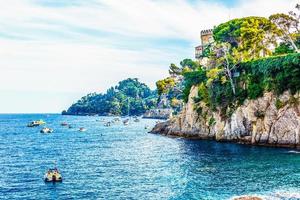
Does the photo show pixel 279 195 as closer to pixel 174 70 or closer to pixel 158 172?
pixel 158 172

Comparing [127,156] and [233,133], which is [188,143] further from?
[127,156]

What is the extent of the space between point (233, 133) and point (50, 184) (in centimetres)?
4385

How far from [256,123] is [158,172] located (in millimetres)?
29505

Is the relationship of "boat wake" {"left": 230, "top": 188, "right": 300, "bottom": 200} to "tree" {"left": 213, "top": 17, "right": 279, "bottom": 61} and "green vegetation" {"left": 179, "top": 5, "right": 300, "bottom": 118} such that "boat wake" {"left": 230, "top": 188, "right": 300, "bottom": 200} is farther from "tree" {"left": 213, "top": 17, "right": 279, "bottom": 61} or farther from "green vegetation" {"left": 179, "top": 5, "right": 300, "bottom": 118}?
"tree" {"left": 213, "top": 17, "right": 279, "bottom": 61}

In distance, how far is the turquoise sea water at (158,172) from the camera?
44.2 meters

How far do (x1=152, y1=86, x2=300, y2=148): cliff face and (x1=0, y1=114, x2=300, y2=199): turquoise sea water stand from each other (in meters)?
3.83

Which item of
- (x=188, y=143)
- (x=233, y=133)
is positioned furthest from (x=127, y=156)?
(x=233, y=133)

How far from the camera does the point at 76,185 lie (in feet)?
161

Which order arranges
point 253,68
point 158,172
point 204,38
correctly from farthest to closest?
1. point 204,38
2. point 253,68
3. point 158,172

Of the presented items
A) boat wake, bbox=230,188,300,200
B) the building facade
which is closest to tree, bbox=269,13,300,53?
boat wake, bbox=230,188,300,200

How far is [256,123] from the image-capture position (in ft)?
258

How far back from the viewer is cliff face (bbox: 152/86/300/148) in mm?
72188

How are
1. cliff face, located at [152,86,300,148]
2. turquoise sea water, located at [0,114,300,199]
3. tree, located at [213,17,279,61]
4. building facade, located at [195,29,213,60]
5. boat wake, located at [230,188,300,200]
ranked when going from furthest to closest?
building facade, located at [195,29,213,60] → tree, located at [213,17,279,61] → cliff face, located at [152,86,300,148] → turquoise sea water, located at [0,114,300,199] → boat wake, located at [230,188,300,200]

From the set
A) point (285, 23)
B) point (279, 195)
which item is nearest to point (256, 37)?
point (285, 23)
